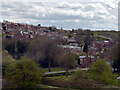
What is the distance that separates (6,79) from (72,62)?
10107 millimetres

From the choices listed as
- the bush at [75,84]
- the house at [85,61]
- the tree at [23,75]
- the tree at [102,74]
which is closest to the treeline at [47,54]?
the house at [85,61]

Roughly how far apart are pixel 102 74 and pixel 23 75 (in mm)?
5937

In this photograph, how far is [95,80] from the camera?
12.4 m

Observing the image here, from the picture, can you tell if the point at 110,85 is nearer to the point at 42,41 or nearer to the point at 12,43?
the point at 42,41

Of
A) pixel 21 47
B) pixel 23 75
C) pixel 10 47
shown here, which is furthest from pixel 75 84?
pixel 10 47

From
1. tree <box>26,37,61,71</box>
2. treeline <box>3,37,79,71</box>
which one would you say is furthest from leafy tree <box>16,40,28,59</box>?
tree <box>26,37,61,71</box>

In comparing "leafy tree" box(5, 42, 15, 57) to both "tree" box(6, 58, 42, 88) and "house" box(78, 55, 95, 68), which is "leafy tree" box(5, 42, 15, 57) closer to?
"house" box(78, 55, 95, 68)

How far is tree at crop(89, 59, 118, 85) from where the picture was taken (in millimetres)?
11925

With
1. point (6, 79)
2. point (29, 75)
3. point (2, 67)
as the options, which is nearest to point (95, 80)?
point (29, 75)

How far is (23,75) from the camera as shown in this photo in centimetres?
1118

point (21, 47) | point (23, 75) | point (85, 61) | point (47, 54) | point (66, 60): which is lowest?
point (85, 61)

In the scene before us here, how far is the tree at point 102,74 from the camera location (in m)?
11.9

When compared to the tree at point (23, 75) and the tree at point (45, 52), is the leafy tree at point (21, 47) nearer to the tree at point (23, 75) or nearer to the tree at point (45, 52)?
the tree at point (45, 52)

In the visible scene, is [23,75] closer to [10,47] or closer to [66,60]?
[66,60]
